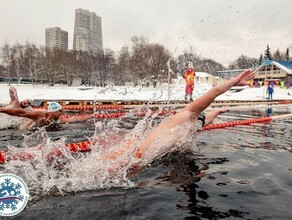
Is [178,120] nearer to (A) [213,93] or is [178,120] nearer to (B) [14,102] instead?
(A) [213,93]

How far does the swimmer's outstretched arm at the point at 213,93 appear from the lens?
4.40m

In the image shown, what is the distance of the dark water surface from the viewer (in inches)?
111

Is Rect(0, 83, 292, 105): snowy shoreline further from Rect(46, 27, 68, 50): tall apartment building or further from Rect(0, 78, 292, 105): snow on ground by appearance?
Rect(46, 27, 68, 50): tall apartment building

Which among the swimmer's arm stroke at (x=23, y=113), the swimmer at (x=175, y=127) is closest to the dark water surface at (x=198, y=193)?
the swimmer at (x=175, y=127)

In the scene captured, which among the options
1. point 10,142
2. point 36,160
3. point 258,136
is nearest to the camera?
point 36,160

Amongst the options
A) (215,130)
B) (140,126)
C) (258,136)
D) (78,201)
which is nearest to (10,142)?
(140,126)

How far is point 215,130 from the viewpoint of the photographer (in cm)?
814

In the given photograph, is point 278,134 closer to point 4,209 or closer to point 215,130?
point 215,130

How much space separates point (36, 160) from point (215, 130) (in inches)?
208

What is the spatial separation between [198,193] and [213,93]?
5.48 feet

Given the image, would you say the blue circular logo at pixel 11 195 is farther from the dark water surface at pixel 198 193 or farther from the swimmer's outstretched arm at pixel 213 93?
the swimmer's outstretched arm at pixel 213 93

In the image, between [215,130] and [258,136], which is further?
[215,130]

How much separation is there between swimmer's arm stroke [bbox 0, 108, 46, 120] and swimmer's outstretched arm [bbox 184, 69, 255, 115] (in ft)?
13.3

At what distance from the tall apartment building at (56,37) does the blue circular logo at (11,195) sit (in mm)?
162917
